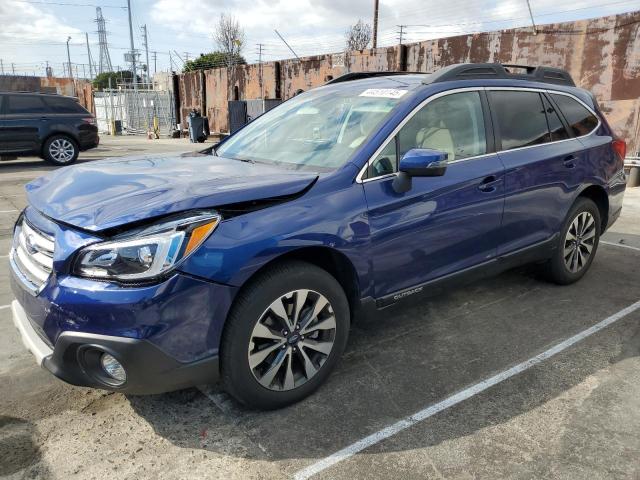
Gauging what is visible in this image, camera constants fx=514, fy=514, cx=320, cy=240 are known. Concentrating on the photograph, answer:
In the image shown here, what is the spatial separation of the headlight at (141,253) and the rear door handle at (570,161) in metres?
3.22

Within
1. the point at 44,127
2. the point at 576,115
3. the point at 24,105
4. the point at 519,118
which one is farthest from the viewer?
the point at 44,127

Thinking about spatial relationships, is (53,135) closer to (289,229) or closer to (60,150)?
(60,150)

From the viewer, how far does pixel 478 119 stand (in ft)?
12.0

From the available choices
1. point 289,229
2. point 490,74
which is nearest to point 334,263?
point 289,229

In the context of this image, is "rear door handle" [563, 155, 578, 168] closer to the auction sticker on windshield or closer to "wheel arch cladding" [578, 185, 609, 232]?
"wheel arch cladding" [578, 185, 609, 232]

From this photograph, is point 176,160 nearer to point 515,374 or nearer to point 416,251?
point 416,251

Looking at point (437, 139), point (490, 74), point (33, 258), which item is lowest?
point (33, 258)

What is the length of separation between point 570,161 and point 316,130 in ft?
7.32

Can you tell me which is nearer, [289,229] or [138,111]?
[289,229]

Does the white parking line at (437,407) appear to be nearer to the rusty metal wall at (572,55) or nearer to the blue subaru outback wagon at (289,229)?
the blue subaru outback wagon at (289,229)

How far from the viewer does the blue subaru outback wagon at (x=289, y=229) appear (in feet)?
7.45

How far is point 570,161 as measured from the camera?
4234 millimetres

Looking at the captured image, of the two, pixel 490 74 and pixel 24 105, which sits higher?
pixel 490 74

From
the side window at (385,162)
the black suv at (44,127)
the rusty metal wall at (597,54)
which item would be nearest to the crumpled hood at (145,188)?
the side window at (385,162)
